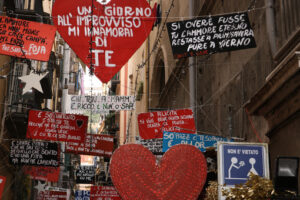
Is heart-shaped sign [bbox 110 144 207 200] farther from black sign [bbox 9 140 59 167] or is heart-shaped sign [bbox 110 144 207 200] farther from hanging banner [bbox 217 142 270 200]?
black sign [bbox 9 140 59 167]

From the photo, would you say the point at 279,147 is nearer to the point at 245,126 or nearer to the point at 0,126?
the point at 245,126

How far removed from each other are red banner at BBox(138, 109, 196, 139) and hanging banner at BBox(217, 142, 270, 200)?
4901 millimetres

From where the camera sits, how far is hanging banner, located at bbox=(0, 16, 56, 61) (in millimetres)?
9766

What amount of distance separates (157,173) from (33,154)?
7376 millimetres

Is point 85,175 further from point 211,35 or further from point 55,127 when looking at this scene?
point 211,35

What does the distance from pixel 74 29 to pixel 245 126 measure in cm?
407

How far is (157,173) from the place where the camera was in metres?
6.89

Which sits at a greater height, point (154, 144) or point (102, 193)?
point (154, 144)

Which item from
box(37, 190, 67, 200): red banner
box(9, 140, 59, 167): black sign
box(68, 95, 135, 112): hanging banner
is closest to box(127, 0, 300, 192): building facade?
box(68, 95, 135, 112): hanging banner

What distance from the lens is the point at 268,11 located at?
824 cm

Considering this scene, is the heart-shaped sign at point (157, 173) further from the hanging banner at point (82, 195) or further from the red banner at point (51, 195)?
the hanging banner at point (82, 195)

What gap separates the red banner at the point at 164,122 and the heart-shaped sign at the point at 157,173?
4549 mm

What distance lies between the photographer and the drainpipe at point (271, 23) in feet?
26.2

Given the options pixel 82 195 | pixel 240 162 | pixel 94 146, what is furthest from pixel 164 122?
pixel 82 195
